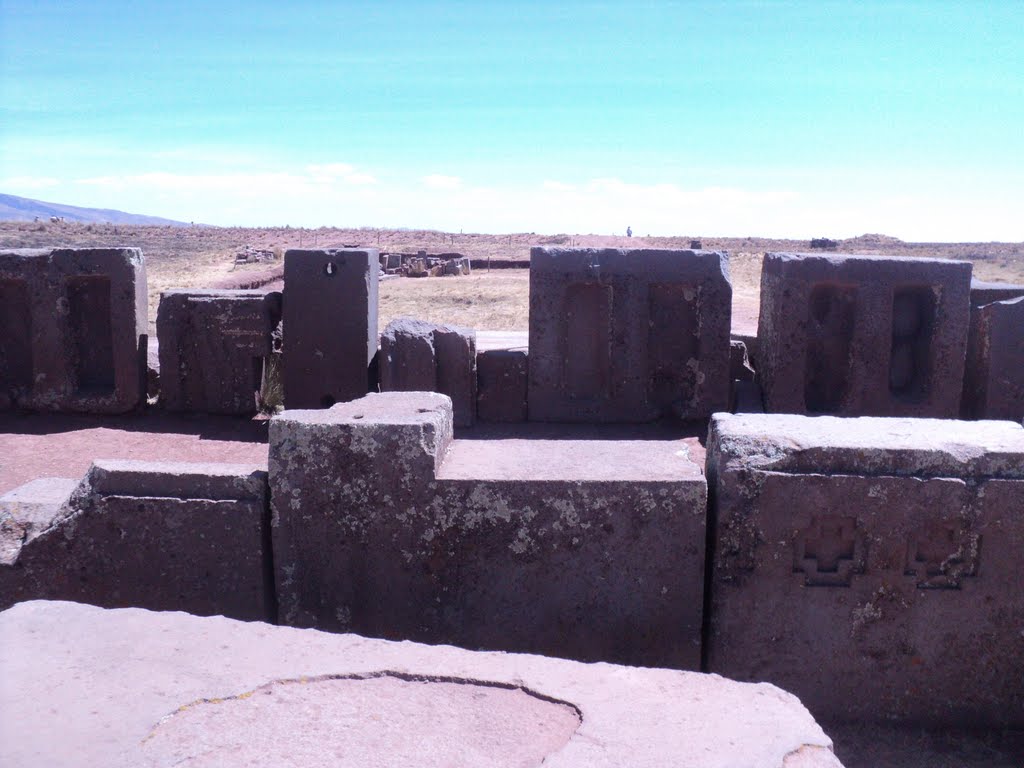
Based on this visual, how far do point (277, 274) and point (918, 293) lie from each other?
16911 millimetres

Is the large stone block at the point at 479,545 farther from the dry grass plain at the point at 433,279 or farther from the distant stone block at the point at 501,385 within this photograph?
the dry grass plain at the point at 433,279

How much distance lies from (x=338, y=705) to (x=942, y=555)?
6.98ft

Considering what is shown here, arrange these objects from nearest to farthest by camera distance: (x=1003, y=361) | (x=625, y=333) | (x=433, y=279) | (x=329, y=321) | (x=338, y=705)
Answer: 1. (x=338, y=705)
2. (x=1003, y=361)
3. (x=625, y=333)
4. (x=329, y=321)
5. (x=433, y=279)

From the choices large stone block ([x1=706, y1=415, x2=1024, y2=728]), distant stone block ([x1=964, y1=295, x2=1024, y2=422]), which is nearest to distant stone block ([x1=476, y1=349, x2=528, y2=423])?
distant stone block ([x1=964, y1=295, x2=1024, y2=422])

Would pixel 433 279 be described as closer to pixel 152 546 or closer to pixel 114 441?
pixel 114 441

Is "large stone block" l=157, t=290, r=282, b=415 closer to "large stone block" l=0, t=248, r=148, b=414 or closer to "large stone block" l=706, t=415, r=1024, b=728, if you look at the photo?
"large stone block" l=0, t=248, r=148, b=414

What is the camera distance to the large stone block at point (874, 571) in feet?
9.97

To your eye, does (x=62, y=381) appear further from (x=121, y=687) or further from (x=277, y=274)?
(x=277, y=274)

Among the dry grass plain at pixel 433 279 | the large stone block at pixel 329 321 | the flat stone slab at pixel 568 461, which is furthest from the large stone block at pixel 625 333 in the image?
the dry grass plain at pixel 433 279

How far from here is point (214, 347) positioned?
7996 mm

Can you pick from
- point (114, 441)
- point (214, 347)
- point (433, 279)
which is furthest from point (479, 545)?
point (433, 279)

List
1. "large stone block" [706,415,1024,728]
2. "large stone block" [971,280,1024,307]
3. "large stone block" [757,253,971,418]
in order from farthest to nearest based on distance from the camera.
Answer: "large stone block" [971,280,1024,307]
"large stone block" [757,253,971,418]
"large stone block" [706,415,1024,728]

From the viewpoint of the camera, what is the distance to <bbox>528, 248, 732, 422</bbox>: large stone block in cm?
687

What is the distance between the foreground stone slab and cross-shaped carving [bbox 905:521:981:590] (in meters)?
1.16
